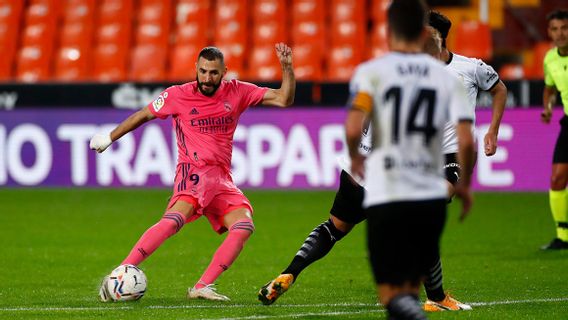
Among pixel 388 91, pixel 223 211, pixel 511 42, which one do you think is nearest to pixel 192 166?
pixel 223 211

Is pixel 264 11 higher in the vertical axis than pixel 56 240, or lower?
higher

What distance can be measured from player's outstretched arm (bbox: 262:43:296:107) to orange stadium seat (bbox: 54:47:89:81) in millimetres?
11116

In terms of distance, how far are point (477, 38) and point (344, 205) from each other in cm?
1067

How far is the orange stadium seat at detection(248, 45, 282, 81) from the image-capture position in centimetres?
1827

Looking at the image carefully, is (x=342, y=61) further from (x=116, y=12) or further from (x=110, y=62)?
(x=116, y=12)

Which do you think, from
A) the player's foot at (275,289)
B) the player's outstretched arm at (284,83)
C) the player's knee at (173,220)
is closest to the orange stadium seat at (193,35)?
the player's outstretched arm at (284,83)

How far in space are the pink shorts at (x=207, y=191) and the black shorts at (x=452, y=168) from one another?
1.43 meters

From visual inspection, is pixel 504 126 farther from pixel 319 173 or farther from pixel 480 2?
pixel 480 2

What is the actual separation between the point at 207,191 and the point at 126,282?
0.89 m

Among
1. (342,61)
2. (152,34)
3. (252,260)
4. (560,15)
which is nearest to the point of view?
(252,260)

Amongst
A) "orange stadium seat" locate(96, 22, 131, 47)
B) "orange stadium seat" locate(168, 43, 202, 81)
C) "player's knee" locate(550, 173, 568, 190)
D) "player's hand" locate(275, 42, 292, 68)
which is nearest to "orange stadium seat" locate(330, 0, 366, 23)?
"orange stadium seat" locate(168, 43, 202, 81)

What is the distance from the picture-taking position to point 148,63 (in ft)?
61.6

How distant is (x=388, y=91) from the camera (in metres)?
5.25

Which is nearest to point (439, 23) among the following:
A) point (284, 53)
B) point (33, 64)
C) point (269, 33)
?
point (284, 53)
